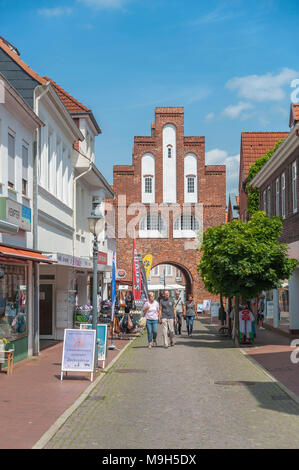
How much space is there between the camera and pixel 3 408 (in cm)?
1009

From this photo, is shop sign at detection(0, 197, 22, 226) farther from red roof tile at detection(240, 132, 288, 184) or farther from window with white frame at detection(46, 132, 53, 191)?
red roof tile at detection(240, 132, 288, 184)

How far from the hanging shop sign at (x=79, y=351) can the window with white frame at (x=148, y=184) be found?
126 feet

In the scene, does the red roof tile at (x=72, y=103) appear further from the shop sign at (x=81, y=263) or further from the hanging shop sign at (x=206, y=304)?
the hanging shop sign at (x=206, y=304)

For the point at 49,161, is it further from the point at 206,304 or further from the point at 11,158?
the point at 206,304

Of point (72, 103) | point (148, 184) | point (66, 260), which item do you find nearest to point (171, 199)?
point (148, 184)

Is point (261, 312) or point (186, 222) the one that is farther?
point (186, 222)

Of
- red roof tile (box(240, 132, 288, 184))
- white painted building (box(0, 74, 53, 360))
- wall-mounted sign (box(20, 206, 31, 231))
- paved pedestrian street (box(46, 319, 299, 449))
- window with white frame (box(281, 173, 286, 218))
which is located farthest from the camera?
red roof tile (box(240, 132, 288, 184))

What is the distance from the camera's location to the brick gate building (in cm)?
5231

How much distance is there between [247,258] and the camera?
858 inches

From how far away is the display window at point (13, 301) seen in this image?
15.7m

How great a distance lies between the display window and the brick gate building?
3465 cm

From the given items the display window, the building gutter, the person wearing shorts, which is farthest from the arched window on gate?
the display window

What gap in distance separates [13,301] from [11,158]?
3.34 meters
